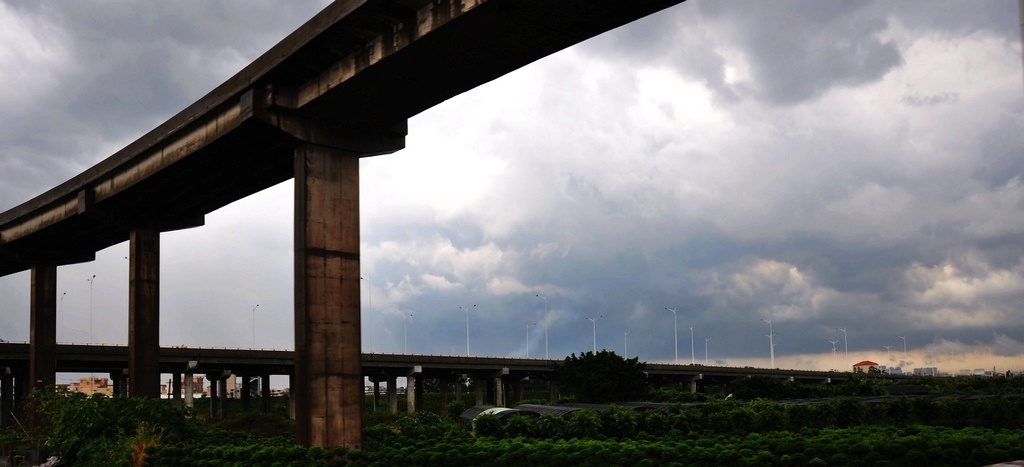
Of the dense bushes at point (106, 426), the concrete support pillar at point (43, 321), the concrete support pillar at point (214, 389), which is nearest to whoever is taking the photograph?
the dense bushes at point (106, 426)

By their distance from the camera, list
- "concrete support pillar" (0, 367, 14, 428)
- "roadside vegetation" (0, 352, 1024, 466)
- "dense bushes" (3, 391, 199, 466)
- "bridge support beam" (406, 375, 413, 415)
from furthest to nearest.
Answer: "bridge support beam" (406, 375, 413, 415) → "concrete support pillar" (0, 367, 14, 428) → "dense bushes" (3, 391, 199, 466) → "roadside vegetation" (0, 352, 1024, 466)

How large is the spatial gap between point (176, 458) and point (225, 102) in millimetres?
14477

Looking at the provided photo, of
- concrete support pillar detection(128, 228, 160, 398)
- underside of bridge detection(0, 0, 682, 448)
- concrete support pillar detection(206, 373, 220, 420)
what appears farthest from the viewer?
concrete support pillar detection(206, 373, 220, 420)

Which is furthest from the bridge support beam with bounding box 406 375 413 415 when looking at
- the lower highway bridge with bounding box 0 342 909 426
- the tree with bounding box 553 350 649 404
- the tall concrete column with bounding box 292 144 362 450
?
the tall concrete column with bounding box 292 144 362 450

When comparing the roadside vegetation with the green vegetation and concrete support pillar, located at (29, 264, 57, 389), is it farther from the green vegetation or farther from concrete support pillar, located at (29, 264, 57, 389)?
concrete support pillar, located at (29, 264, 57, 389)

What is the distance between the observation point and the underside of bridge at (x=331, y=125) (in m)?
28.2

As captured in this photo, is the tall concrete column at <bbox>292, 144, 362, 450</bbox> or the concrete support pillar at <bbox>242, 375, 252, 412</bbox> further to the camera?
the concrete support pillar at <bbox>242, 375, 252, 412</bbox>

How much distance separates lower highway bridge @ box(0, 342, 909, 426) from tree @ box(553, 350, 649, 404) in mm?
19665

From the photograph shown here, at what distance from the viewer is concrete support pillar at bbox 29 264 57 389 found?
67375 mm

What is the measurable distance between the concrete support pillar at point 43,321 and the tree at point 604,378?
4344 centimetres

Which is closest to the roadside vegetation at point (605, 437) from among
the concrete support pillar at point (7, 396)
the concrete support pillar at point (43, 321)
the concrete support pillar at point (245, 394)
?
the concrete support pillar at point (43, 321)

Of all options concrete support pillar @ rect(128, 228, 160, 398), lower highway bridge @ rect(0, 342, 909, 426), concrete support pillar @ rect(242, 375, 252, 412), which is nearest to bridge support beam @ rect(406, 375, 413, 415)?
lower highway bridge @ rect(0, 342, 909, 426)

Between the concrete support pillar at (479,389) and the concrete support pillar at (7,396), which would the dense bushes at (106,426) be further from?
the concrete support pillar at (479,389)

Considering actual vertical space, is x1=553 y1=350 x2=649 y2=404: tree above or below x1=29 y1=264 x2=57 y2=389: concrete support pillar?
below
